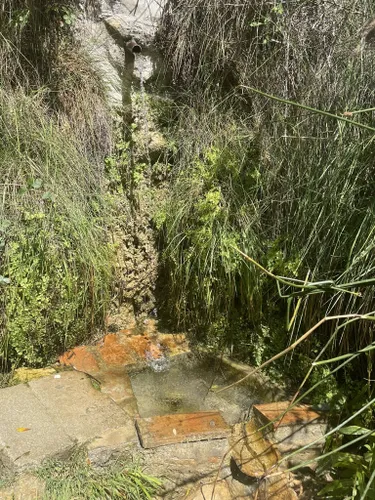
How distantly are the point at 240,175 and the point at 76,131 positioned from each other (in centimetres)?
118

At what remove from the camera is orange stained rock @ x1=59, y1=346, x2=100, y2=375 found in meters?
3.18

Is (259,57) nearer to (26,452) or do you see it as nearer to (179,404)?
(179,404)

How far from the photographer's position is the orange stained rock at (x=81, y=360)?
3177 millimetres

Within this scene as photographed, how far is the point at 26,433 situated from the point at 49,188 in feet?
4.81

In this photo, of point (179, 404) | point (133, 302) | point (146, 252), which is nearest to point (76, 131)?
point (146, 252)

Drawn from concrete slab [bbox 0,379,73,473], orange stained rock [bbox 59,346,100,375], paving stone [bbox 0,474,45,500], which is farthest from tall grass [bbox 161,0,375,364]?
paving stone [bbox 0,474,45,500]

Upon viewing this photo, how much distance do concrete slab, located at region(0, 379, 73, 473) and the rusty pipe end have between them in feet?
8.64

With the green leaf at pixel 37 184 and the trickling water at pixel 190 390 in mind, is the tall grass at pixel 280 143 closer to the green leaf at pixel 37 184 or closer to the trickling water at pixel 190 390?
the trickling water at pixel 190 390

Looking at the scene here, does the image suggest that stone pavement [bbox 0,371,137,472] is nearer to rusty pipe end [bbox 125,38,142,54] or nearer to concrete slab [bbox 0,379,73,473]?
concrete slab [bbox 0,379,73,473]

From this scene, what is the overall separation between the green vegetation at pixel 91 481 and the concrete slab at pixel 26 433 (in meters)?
0.07

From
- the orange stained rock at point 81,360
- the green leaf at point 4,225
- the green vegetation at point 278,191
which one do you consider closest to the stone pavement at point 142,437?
the orange stained rock at point 81,360

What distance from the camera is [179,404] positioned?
3025mm

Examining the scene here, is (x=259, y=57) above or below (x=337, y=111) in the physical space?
above

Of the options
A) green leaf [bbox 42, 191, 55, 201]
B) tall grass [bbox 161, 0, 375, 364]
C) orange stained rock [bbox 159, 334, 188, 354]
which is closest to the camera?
tall grass [bbox 161, 0, 375, 364]
